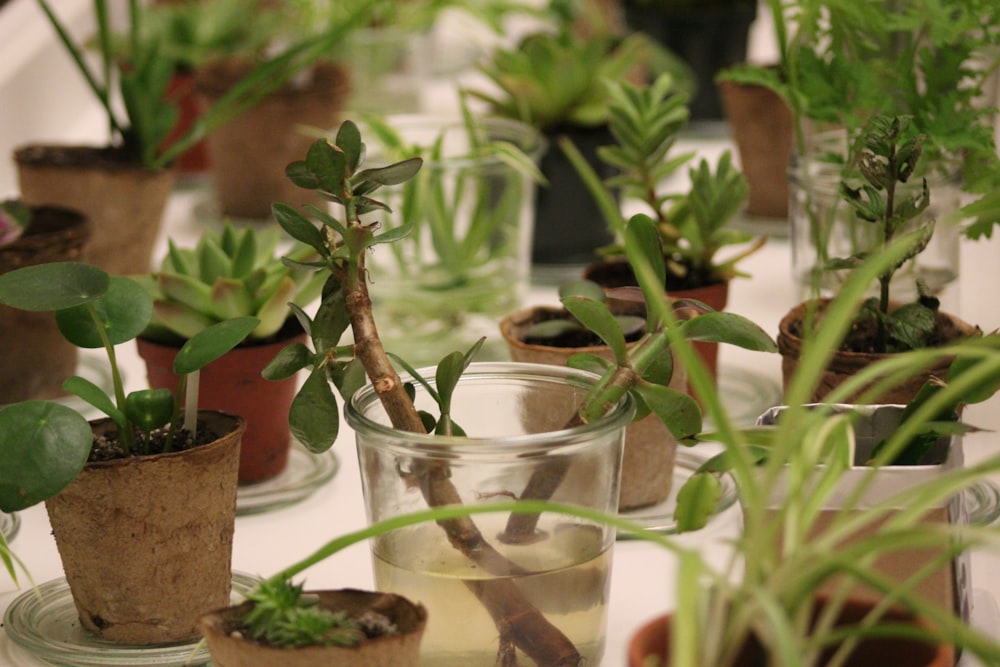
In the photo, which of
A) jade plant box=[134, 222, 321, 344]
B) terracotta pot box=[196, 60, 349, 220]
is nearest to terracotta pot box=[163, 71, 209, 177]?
terracotta pot box=[196, 60, 349, 220]

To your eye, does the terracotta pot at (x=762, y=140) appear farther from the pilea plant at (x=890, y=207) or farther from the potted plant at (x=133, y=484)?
the potted plant at (x=133, y=484)

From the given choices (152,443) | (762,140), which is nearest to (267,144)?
(762,140)

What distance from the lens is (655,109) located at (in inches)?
31.2

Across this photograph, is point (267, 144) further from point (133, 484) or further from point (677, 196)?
point (133, 484)

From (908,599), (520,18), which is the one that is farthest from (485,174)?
(520,18)

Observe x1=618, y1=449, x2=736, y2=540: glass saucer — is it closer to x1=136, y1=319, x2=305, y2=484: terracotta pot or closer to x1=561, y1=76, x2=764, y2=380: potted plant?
x1=561, y1=76, x2=764, y2=380: potted plant

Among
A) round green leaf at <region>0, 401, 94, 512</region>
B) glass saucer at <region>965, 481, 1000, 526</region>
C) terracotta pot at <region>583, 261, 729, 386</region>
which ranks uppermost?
terracotta pot at <region>583, 261, 729, 386</region>

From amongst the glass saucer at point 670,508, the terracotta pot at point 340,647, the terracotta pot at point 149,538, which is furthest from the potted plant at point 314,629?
the glass saucer at point 670,508

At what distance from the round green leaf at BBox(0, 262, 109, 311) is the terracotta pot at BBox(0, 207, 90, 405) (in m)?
0.27

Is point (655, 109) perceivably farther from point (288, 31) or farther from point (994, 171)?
point (288, 31)

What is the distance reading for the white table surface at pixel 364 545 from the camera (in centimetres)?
58

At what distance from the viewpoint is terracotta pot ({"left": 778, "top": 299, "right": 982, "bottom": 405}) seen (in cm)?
62

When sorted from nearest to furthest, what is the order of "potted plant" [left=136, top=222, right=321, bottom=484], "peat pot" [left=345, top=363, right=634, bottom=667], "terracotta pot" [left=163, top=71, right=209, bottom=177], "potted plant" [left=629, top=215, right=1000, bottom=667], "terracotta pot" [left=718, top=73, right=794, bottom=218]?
"potted plant" [left=629, top=215, right=1000, bottom=667] → "peat pot" [left=345, top=363, right=634, bottom=667] → "potted plant" [left=136, top=222, right=321, bottom=484] → "terracotta pot" [left=718, top=73, right=794, bottom=218] → "terracotta pot" [left=163, top=71, right=209, bottom=177]

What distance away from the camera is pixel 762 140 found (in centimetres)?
111
